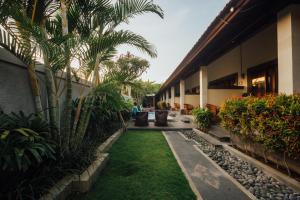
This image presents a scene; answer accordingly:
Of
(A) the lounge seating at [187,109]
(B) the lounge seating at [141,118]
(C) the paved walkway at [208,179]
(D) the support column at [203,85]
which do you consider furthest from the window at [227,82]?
(C) the paved walkway at [208,179]

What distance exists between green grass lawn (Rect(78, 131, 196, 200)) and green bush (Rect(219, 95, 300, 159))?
5.74ft

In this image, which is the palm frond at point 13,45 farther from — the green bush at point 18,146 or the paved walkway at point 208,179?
the paved walkway at point 208,179

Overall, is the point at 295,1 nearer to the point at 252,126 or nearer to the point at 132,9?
the point at 252,126

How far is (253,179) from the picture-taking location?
339 cm

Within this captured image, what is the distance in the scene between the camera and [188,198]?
103 inches

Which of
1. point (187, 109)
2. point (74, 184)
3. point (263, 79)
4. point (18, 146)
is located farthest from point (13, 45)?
point (187, 109)

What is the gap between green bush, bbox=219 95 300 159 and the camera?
2900mm

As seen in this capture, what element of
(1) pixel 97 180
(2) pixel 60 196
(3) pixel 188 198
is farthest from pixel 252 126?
(2) pixel 60 196

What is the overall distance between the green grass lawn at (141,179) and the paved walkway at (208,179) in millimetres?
224

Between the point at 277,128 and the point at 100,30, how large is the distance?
3834 mm

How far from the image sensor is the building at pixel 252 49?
341cm

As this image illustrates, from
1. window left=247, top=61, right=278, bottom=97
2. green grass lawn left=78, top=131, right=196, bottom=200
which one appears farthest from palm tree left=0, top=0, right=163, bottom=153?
window left=247, top=61, right=278, bottom=97

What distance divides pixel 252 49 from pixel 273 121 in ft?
17.0

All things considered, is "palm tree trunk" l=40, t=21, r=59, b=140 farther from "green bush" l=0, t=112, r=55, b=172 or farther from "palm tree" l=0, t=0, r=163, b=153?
"green bush" l=0, t=112, r=55, b=172
